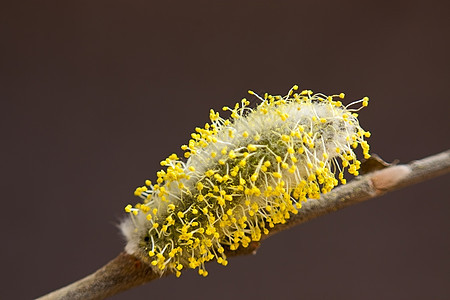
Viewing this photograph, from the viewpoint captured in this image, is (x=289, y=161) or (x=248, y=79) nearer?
(x=289, y=161)

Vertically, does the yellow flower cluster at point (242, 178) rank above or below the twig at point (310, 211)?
above

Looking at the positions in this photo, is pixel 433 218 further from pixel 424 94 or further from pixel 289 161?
pixel 289 161

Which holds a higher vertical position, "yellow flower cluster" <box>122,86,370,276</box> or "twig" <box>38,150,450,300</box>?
"yellow flower cluster" <box>122,86,370,276</box>

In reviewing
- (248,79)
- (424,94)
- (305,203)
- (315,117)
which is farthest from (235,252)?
(424,94)
